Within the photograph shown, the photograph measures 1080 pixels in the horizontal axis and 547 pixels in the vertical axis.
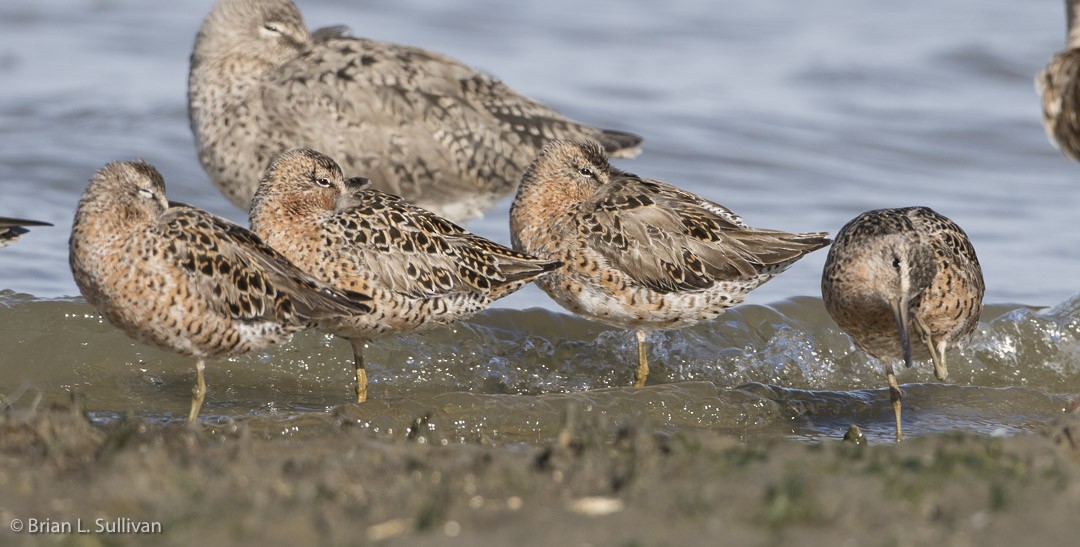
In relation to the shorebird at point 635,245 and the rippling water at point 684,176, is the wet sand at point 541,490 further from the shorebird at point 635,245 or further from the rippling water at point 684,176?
the shorebird at point 635,245

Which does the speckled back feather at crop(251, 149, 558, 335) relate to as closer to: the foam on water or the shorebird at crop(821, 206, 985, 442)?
the foam on water

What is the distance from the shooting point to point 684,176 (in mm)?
12117

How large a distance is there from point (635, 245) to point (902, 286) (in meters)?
1.36

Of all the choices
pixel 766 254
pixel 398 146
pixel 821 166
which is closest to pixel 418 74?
pixel 398 146

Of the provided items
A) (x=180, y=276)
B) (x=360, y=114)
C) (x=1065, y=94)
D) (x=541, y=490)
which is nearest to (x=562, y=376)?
(x=360, y=114)

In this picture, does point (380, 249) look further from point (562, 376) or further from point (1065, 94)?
point (1065, 94)

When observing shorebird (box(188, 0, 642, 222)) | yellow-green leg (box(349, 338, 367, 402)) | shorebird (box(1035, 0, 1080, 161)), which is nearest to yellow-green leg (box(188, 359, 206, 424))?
yellow-green leg (box(349, 338, 367, 402))

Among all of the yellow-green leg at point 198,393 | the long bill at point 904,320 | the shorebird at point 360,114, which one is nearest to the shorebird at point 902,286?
the long bill at point 904,320

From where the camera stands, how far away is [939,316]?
21.4ft

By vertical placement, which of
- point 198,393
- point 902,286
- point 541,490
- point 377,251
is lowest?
point 541,490

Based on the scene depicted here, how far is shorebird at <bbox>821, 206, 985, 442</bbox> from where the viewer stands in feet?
20.6

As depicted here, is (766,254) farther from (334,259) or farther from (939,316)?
(334,259)

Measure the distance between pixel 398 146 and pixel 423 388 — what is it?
74.4 inches

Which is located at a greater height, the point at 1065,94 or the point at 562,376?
the point at 1065,94
